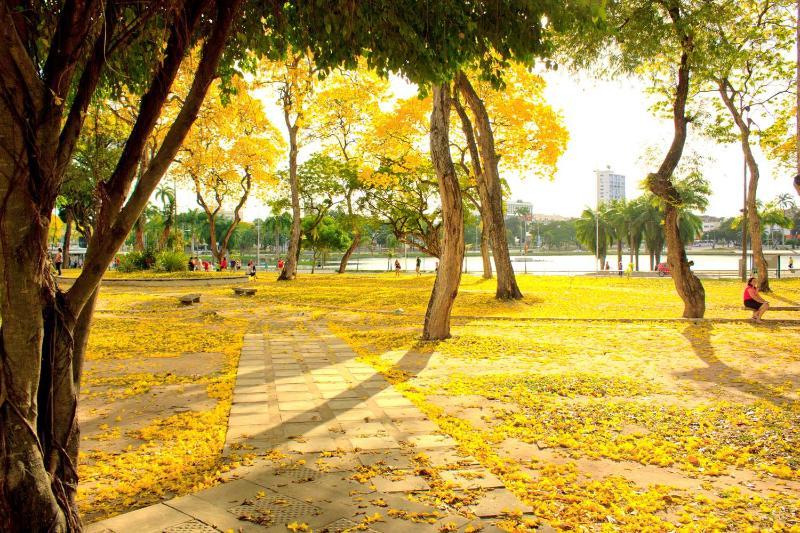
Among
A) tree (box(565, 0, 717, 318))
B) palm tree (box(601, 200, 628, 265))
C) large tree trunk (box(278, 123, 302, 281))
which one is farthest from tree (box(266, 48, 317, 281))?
palm tree (box(601, 200, 628, 265))

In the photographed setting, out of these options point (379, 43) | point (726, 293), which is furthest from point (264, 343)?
point (726, 293)

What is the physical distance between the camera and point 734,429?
18.0 ft

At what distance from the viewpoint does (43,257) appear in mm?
3031

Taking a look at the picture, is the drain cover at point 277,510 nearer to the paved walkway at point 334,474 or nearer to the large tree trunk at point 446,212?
the paved walkway at point 334,474

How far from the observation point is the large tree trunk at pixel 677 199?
537 inches

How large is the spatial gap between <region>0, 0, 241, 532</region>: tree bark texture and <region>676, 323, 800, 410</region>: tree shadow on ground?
6921 mm

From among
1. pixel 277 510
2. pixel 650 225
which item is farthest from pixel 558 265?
pixel 277 510

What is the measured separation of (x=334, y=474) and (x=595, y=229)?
66859 mm

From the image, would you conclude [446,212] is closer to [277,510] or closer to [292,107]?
[277,510]

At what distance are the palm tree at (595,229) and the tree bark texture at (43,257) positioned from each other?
2540 inches

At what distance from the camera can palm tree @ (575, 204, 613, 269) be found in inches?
2531

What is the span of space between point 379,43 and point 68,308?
382 cm

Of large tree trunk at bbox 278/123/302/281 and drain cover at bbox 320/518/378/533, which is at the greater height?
large tree trunk at bbox 278/123/302/281

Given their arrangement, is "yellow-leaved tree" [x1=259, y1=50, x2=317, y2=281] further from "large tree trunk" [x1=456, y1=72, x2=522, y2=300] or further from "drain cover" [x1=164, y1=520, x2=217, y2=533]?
"drain cover" [x1=164, y1=520, x2=217, y2=533]
